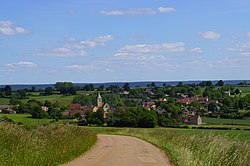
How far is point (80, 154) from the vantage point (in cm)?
1923

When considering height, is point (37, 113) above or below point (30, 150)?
below

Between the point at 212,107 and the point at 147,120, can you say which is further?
the point at 212,107

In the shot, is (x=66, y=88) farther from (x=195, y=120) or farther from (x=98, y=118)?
(x=195, y=120)

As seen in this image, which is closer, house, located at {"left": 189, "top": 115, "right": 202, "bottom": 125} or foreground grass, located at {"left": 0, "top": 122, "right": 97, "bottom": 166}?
foreground grass, located at {"left": 0, "top": 122, "right": 97, "bottom": 166}

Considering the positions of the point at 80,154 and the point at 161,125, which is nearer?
the point at 80,154

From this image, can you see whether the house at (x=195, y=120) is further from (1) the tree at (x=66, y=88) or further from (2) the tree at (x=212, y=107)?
(1) the tree at (x=66, y=88)

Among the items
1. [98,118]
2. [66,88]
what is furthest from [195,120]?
[66,88]

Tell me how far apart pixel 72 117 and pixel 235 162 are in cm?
6639

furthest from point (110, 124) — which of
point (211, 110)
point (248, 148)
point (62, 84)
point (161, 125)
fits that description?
point (62, 84)

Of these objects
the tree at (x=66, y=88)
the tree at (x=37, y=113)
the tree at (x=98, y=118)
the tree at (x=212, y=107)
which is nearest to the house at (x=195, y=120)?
the tree at (x=98, y=118)

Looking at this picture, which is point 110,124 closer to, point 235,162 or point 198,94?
point 235,162

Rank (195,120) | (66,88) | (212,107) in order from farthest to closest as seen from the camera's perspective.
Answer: (66,88) → (212,107) → (195,120)

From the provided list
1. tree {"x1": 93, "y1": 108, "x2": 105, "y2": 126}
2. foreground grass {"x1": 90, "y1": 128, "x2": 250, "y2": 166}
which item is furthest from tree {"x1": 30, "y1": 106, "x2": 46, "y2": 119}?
foreground grass {"x1": 90, "y1": 128, "x2": 250, "y2": 166}

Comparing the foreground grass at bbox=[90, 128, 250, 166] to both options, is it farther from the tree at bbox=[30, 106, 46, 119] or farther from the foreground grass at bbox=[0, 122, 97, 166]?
the tree at bbox=[30, 106, 46, 119]
